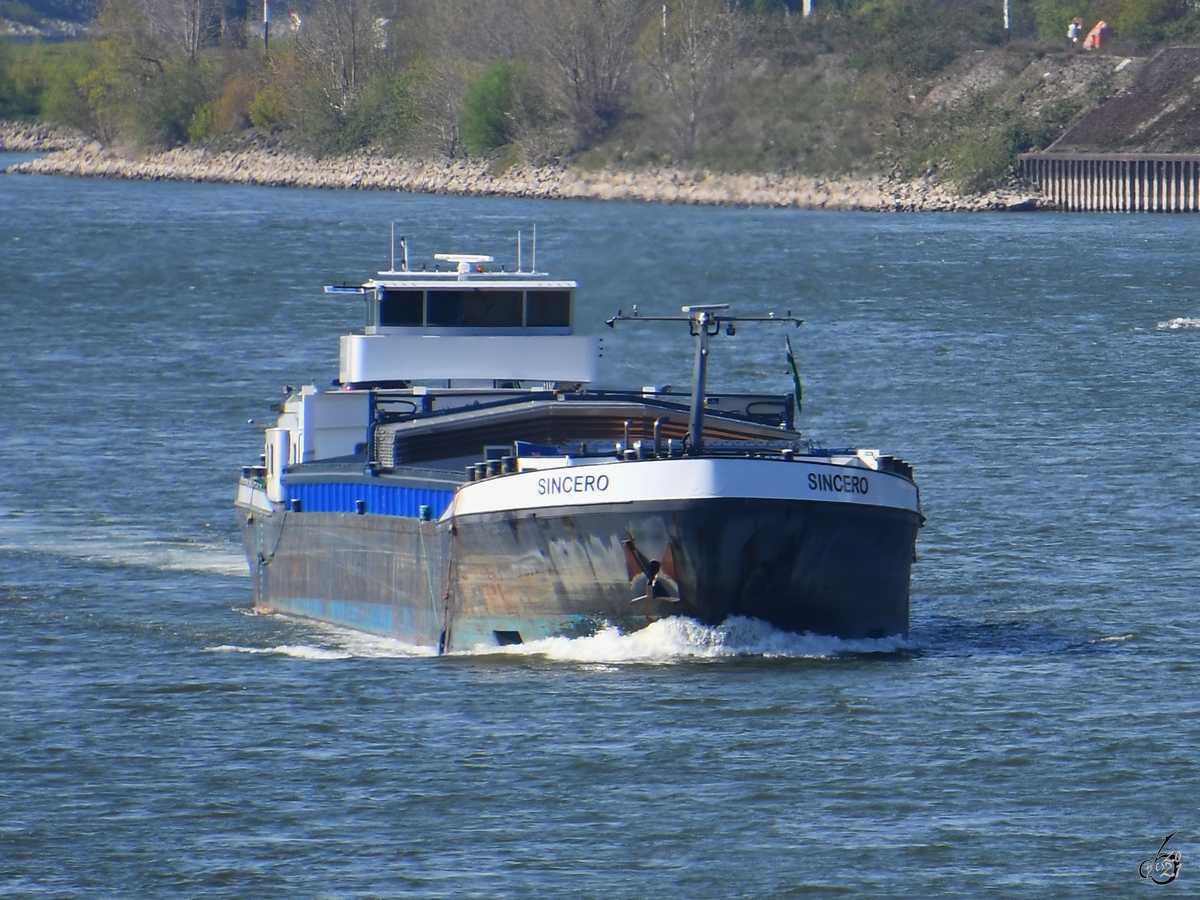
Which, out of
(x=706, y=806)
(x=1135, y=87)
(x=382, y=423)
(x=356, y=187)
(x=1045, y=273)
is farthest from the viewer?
(x=356, y=187)

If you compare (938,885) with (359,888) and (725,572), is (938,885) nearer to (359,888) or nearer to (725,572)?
(359,888)

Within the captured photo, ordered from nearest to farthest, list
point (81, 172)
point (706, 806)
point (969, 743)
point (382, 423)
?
point (706, 806)
point (969, 743)
point (382, 423)
point (81, 172)

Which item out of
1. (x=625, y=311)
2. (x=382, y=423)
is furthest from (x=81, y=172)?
(x=382, y=423)

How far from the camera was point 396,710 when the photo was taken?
26.4m

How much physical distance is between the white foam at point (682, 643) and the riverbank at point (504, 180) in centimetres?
10972

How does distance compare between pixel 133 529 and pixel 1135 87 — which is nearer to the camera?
pixel 133 529

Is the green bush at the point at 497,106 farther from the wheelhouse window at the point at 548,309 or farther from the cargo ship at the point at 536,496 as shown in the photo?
the cargo ship at the point at 536,496

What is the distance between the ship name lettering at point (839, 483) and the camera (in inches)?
1062

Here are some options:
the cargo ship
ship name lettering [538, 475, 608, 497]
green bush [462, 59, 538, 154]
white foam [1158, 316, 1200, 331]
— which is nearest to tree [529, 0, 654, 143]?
green bush [462, 59, 538, 154]

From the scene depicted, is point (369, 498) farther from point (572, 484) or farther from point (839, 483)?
point (839, 483)

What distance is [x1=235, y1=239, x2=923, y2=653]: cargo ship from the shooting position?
88.2 ft

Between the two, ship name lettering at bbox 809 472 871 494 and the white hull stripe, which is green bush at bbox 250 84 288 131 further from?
ship name lettering at bbox 809 472 871 494

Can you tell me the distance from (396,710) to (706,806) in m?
4.84

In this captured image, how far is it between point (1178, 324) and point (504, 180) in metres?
84.0
